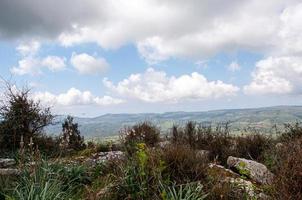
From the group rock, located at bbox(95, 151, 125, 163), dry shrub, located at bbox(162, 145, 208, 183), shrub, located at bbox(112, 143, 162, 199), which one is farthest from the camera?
rock, located at bbox(95, 151, 125, 163)

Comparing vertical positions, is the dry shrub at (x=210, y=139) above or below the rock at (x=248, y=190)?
above

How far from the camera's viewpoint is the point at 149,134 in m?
14.1

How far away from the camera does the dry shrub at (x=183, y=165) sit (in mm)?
7211

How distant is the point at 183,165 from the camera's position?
731 centimetres

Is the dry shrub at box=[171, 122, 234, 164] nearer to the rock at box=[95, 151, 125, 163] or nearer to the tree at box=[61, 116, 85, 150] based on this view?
the rock at box=[95, 151, 125, 163]

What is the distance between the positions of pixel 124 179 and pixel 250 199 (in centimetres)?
199

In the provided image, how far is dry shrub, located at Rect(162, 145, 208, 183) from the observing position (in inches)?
284

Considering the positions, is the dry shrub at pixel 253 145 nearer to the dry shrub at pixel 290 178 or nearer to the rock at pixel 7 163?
the dry shrub at pixel 290 178

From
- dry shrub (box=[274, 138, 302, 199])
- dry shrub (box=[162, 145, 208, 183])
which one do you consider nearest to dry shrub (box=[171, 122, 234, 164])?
dry shrub (box=[162, 145, 208, 183])

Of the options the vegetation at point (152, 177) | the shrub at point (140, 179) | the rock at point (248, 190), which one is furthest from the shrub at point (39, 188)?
the rock at point (248, 190)

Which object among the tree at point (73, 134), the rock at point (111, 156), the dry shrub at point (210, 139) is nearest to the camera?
the rock at point (111, 156)

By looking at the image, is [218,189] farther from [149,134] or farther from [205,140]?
[149,134]

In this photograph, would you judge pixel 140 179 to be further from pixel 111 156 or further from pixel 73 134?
pixel 73 134

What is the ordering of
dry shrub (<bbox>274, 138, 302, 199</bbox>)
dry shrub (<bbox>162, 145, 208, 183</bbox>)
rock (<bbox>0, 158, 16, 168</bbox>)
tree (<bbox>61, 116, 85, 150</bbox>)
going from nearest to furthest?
dry shrub (<bbox>274, 138, 302, 199</bbox>), dry shrub (<bbox>162, 145, 208, 183</bbox>), rock (<bbox>0, 158, 16, 168</bbox>), tree (<bbox>61, 116, 85, 150</bbox>)
